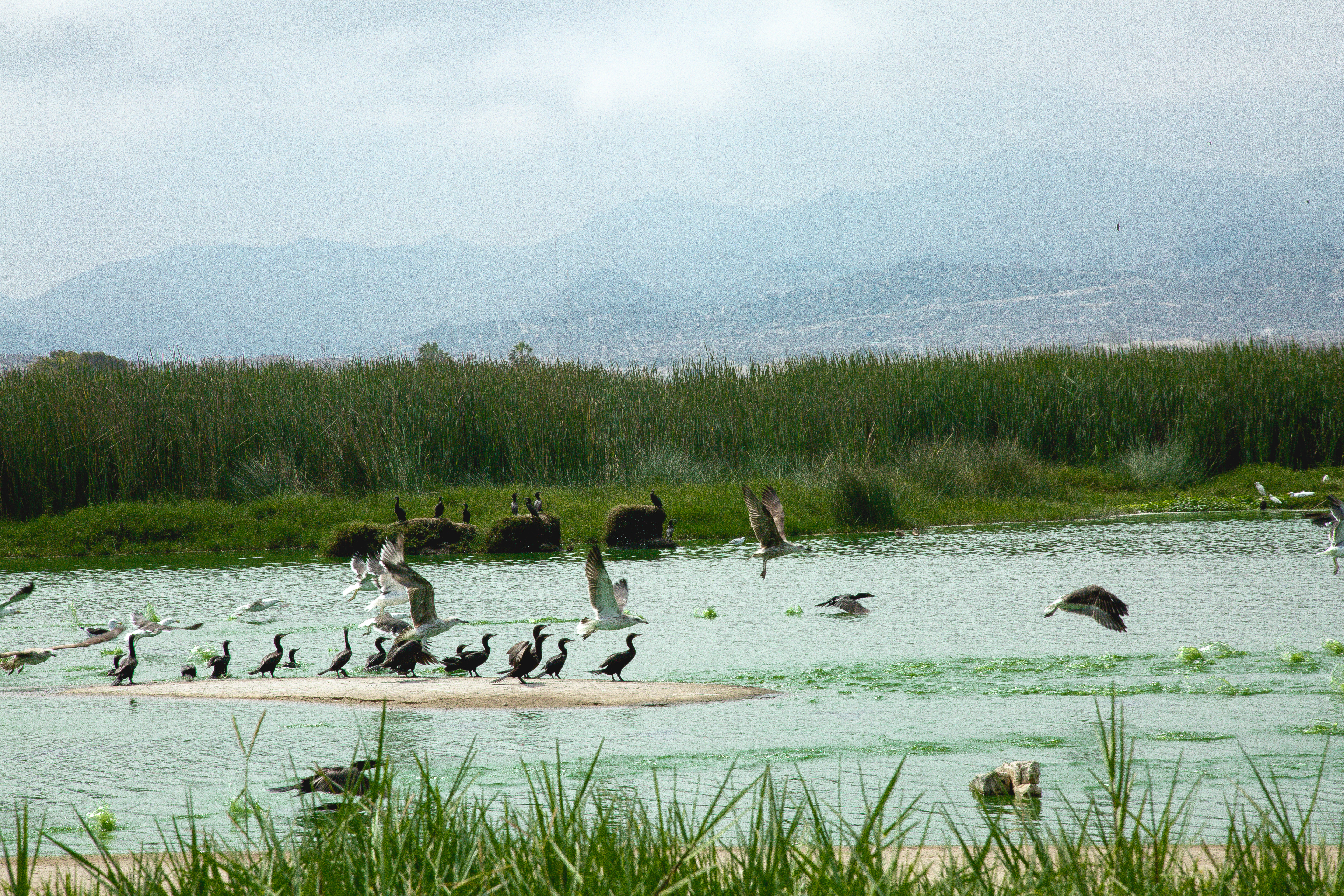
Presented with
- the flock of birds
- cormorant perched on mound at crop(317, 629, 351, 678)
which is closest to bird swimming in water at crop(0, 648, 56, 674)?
the flock of birds

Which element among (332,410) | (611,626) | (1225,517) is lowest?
(1225,517)

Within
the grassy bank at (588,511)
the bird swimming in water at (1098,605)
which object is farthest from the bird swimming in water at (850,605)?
the grassy bank at (588,511)

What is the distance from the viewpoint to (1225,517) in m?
17.0

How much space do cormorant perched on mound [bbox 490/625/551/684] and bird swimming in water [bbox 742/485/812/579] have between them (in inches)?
94.0

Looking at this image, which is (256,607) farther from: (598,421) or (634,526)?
(598,421)

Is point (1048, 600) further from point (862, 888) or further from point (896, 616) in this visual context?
point (862, 888)

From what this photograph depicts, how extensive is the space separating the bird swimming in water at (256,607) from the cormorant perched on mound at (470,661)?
299 cm

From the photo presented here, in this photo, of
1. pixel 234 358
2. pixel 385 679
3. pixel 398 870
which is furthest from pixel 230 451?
pixel 398 870

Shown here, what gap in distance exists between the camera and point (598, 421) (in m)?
19.6

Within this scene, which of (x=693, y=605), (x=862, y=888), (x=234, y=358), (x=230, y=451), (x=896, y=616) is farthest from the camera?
(x=234, y=358)

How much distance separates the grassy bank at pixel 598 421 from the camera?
1825 cm

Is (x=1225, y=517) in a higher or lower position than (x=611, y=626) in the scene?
lower

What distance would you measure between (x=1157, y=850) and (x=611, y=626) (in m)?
4.59

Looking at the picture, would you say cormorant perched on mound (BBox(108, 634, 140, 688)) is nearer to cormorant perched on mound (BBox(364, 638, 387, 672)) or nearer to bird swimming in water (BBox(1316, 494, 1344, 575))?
cormorant perched on mound (BBox(364, 638, 387, 672))
